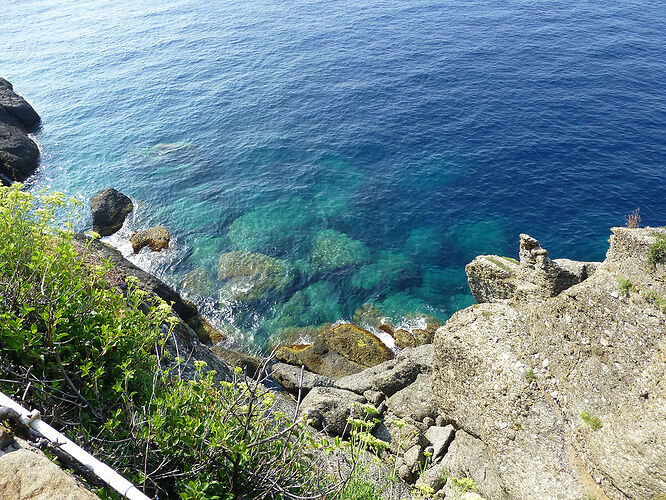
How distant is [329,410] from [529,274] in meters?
13.4

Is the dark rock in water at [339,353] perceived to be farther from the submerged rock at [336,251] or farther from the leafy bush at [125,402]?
the leafy bush at [125,402]

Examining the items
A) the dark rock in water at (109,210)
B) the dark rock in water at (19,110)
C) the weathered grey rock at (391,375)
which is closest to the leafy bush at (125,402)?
the weathered grey rock at (391,375)

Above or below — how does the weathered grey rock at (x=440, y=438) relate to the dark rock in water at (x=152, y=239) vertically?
below

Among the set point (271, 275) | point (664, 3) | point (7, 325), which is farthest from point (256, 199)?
point (664, 3)

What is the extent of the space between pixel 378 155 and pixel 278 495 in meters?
45.9

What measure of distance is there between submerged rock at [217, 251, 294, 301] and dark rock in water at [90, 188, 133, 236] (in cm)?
1276

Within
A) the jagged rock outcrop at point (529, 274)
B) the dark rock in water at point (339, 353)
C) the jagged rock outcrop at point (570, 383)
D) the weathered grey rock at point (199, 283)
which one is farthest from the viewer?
the weathered grey rock at point (199, 283)

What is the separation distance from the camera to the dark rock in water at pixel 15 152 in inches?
1854

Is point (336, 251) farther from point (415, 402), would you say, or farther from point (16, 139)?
point (16, 139)

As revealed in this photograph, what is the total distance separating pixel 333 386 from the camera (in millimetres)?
25875

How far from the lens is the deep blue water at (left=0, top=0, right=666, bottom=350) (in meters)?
37.6

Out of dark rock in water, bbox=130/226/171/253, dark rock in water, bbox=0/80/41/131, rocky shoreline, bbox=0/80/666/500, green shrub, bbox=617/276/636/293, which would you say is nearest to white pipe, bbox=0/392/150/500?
rocky shoreline, bbox=0/80/666/500

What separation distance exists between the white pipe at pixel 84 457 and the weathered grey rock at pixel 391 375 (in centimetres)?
2139

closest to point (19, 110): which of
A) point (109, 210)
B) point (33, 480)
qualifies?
point (109, 210)
